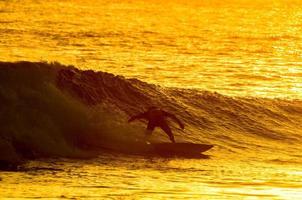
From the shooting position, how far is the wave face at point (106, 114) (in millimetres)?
26609

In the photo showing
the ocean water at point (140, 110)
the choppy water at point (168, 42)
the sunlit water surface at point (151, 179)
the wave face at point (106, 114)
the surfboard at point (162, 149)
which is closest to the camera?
the sunlit water surface at point (151, 179)

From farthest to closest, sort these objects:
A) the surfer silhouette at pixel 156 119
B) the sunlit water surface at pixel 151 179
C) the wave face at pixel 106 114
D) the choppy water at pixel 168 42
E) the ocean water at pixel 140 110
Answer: the choppy water at pixel 168 42
the surfer silhouette at pixel 156 119
the wave face at pixel 106 114
the ocean water at pixel 140 110
the sunlit water surface at pixel 151 179

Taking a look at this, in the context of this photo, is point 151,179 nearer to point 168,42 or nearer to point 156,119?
point 156,119

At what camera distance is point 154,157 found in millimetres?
26391

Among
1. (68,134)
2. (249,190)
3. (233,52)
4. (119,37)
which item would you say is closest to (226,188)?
(249,190)

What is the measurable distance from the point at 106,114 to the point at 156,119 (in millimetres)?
2683

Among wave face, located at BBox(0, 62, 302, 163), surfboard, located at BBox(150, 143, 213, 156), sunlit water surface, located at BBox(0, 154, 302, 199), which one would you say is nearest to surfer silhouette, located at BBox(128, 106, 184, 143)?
surfboard, located at BBox(150, 143, 213, 156)

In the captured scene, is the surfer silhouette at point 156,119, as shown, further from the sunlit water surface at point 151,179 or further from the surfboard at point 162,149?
the sunlit water surface at point 151,179

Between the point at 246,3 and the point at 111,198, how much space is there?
10210cm

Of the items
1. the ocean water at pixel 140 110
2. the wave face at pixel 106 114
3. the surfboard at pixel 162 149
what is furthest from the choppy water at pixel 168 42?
the surfboard at pixel 162 149

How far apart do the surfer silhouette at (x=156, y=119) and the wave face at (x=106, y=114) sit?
1.82ft

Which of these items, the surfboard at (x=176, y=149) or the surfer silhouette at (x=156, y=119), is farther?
the surfer silhouette at (x=156, y=119)

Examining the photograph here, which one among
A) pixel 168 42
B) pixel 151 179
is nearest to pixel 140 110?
pixel 151 179

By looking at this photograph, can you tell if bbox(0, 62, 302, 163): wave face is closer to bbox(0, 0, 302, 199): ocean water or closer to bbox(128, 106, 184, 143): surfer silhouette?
bbox(0, 0, 302, 199): ocean water
